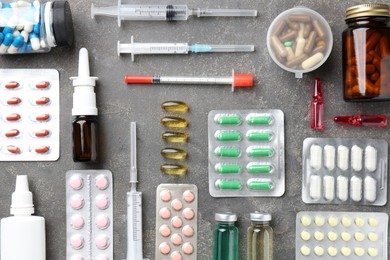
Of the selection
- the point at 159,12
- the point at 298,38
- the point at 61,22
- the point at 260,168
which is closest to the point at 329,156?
the point at 260,168

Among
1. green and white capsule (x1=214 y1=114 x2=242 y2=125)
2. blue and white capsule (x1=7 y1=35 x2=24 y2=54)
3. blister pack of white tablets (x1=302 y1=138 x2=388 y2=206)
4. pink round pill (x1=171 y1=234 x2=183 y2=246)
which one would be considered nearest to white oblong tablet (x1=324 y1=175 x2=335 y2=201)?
blister pack of white tablets (x1=302 y1=138 x2=388 y2=206)

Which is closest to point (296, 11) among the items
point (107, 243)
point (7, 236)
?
point (107, 243)

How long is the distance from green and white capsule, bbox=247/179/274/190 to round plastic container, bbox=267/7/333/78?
0.24 m

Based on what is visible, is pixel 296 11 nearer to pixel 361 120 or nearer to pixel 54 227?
pixel 361 120

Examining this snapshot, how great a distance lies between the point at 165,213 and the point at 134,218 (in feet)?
0.22

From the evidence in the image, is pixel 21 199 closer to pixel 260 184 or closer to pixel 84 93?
pixel 84 93

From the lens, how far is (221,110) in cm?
111

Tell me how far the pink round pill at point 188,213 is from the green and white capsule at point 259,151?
0.17 metres

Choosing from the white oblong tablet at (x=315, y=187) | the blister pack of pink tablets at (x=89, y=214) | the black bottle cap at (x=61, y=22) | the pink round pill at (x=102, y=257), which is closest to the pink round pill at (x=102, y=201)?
the blister pack of pink tablets at (x=89, y=214)

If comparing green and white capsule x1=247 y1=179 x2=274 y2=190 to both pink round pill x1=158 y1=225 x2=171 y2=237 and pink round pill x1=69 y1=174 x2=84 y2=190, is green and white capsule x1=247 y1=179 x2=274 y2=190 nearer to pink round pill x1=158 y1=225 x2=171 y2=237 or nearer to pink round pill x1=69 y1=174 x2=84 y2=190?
pink round pill x1=158 y1=225 x2=171 y2=237

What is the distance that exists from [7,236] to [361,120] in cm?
77

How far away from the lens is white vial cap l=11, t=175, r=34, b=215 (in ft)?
3.53

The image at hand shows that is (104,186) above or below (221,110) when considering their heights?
below

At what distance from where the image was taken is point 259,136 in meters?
1.10
